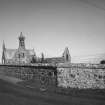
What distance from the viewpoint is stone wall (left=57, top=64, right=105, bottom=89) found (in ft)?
35.0

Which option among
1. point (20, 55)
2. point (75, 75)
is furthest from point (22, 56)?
point (75, 75)

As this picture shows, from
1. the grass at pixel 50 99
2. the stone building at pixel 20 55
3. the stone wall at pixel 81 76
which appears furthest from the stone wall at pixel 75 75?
the stone building at pixel 20 55

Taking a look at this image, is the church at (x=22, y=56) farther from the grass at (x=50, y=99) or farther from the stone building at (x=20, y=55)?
the grass at (x=50, y=99)

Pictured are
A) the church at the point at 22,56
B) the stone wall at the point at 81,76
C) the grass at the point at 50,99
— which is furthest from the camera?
the church at the point at 22,56

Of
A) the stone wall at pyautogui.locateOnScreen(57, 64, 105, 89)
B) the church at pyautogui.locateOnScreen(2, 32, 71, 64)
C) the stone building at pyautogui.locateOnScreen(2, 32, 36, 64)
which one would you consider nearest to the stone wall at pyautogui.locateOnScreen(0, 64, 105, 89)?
the stone wall at pyautogui.locateOnScreen(57, 64, 105, 89)

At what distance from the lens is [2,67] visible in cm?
2177

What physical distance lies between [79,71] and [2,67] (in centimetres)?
1673

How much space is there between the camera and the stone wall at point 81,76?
10.7 m

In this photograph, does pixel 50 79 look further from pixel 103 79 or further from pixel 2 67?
pixel 2 67

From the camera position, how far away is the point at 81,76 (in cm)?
1129

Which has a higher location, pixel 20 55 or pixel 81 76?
pixel 20 55

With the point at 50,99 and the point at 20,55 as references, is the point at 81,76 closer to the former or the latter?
the point at 50,99

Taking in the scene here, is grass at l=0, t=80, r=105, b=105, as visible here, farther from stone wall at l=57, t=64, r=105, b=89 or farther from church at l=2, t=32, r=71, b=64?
church at l=2, t=32, r=71, b=64

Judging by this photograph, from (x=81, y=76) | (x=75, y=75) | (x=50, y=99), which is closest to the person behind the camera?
(x=50, y=99)
